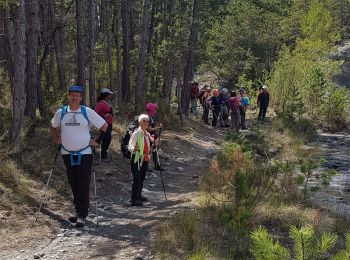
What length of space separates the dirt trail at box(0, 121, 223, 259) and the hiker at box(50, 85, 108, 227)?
51 cm

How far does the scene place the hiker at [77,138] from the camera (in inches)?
267

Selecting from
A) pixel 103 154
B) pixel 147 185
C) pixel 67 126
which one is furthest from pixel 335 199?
pixel 67 126

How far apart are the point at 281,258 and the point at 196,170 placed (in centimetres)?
960

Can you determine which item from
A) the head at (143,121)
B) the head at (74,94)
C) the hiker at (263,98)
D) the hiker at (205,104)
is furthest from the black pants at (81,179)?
the hiker at (263,98)

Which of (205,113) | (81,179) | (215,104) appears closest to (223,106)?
(215,104)

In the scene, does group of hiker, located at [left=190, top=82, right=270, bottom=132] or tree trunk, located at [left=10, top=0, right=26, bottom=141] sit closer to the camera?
tree trunk, located at [left=10, top=0, right=26, bottom=141]

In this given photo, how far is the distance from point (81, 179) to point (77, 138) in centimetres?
60

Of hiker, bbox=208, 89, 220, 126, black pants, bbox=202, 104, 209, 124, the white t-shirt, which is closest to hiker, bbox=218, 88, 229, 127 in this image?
hiker, bbox=208, 89, 220, 126

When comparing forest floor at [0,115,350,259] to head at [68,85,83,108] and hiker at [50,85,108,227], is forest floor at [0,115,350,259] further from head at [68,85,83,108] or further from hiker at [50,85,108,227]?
head at [68,85,83,108]

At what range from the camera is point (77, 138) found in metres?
6.80

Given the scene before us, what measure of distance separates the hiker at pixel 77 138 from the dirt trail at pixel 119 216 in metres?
0.51

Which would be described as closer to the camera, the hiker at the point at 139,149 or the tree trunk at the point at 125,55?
the hiker at the point at 139,149

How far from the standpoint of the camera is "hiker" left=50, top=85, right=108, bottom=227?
22.3 feet

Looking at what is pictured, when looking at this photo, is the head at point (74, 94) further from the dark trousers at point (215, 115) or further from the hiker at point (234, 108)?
the dark trousers at point (215, 115)
